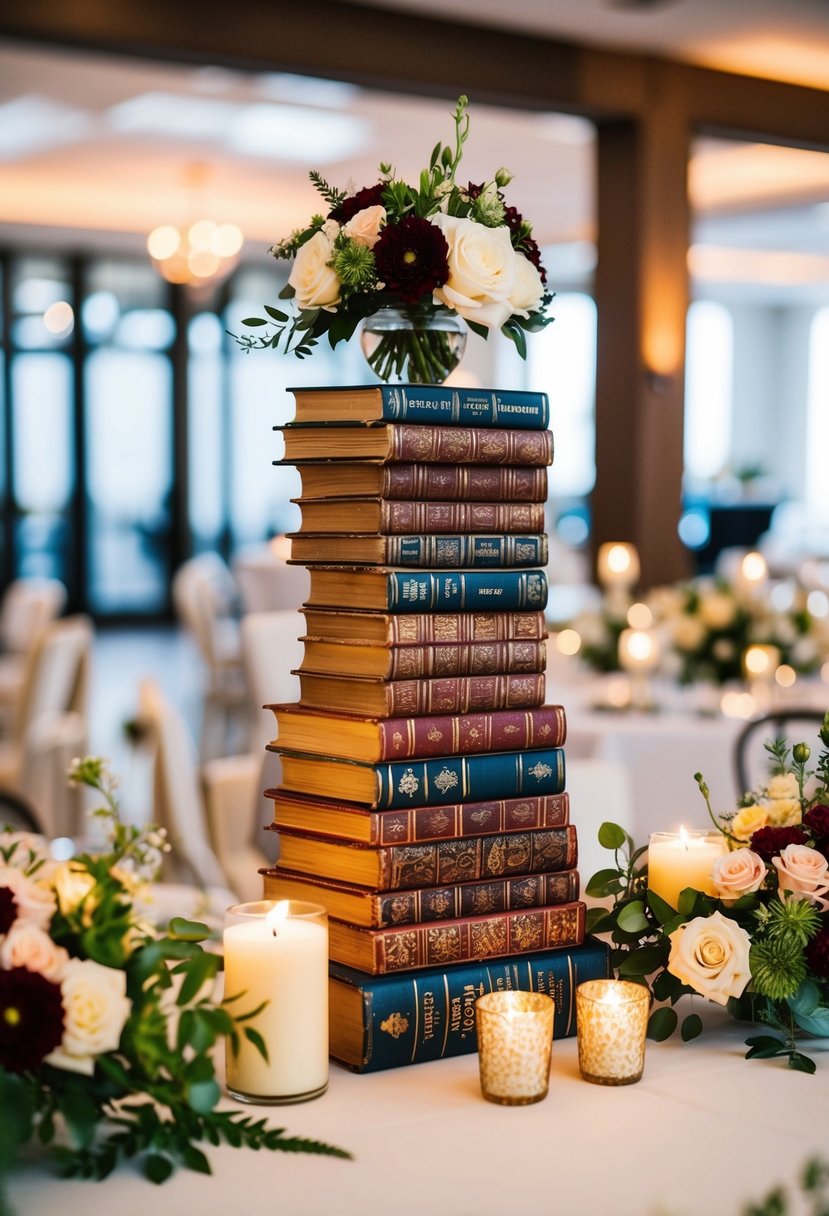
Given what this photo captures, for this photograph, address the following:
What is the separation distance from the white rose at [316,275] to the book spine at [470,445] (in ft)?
0.50

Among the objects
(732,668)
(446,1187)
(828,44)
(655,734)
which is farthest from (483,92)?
(446,1187)

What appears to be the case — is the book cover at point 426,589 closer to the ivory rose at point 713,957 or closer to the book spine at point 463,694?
the book spine at point 463,694

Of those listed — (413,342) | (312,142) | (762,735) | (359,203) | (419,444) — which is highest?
(312,142)

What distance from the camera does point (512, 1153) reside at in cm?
108

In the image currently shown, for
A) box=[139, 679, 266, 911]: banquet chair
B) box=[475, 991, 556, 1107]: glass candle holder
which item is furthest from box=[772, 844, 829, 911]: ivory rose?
box=[139, 679, 266, 911]: banquet chair

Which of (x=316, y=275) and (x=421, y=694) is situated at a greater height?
(x=316, y=275)

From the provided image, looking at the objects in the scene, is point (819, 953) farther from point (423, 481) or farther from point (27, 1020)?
point (27, 1020)

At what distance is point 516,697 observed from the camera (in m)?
1.36

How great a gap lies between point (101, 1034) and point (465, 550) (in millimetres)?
533

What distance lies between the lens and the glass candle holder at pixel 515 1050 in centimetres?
115

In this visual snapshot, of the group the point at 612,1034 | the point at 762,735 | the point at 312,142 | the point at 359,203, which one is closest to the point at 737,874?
the point at 612,1034

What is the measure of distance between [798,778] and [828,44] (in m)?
6.24

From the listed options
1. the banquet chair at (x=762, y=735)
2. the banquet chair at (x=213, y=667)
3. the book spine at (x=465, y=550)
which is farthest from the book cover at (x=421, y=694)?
the banquet chair at (x=213, y=667)

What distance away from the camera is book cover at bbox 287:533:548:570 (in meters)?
1.29
